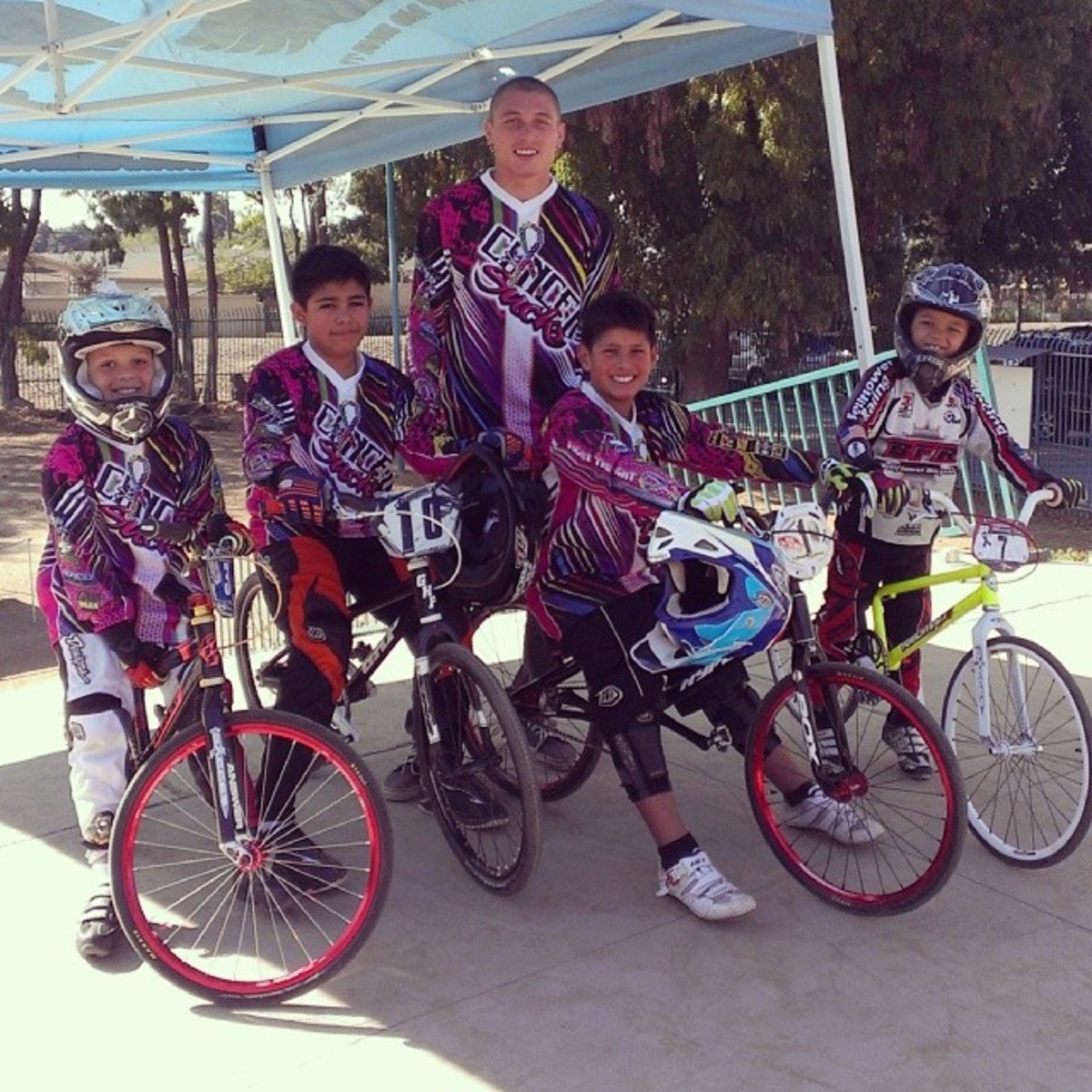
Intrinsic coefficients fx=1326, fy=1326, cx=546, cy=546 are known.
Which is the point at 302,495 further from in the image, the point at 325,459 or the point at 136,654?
the point at 136,654

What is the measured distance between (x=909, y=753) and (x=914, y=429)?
3.21 feet

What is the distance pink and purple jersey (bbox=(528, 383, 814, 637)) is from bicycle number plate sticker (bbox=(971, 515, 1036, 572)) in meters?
0.48

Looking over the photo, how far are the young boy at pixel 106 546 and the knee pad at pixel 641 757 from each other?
1.18m

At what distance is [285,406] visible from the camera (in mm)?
3678

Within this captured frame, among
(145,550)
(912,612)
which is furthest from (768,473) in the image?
(145,550)

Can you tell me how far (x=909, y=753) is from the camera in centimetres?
402

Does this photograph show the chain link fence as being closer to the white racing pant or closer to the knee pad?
the white racing pant

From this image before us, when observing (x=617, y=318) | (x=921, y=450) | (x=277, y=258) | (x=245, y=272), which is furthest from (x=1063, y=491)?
(x=245, y=272)

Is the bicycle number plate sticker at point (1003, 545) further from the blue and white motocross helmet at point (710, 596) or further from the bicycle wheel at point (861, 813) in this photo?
the blue and white motocross helmet at point (710, 596)

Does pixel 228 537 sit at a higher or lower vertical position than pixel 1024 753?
higher

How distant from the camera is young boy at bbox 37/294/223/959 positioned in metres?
3.23

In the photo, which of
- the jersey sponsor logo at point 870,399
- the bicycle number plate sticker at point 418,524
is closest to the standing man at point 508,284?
the bicycle number plate sticker at point 418,524

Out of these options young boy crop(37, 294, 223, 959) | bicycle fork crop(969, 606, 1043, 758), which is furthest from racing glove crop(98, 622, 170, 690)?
bicycle fork crop(969, 606, 1043, 758)

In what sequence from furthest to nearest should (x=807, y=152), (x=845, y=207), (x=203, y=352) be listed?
(x=203, y=352) → (x=807, y=152) → (x=845, y=207)
